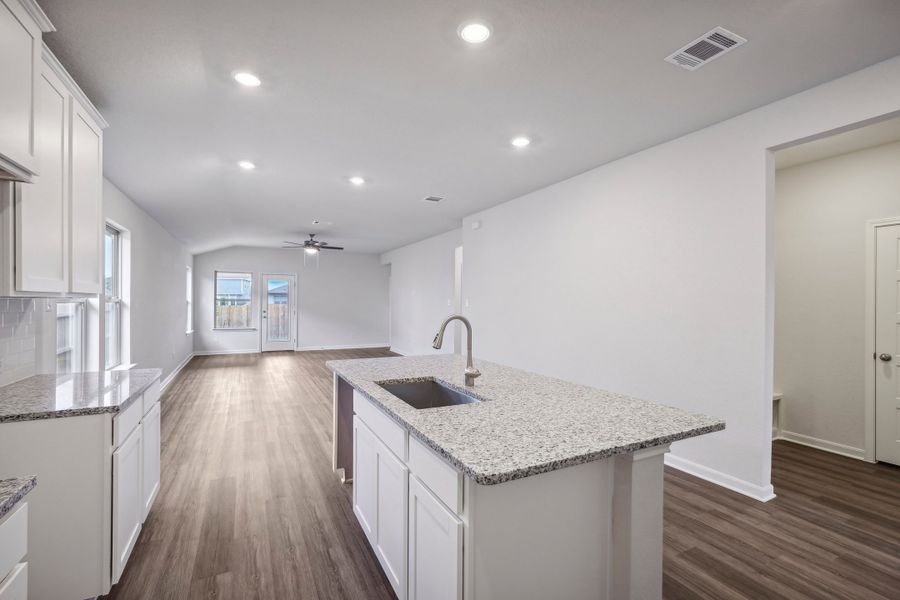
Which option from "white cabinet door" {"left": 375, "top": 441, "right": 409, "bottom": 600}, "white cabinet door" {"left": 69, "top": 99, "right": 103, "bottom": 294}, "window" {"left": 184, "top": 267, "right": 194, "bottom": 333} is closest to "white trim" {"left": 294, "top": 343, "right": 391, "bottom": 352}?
"window" {"left": 184, "top": 267, "right": 194, "bottom": 333}

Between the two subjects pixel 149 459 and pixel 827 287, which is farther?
→ pixel 827 287

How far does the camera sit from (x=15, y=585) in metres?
0.94

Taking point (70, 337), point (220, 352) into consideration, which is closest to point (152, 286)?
point (70, 337)

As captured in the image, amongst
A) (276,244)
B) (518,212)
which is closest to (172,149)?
(518,212)

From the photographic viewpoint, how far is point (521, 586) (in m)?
1.28

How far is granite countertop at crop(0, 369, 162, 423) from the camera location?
1.68 metres

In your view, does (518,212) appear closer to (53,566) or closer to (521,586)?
(521,586)

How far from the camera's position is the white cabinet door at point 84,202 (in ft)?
6.67

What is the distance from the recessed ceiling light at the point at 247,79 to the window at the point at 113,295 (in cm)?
269

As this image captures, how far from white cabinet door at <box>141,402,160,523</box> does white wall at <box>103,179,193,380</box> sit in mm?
2297

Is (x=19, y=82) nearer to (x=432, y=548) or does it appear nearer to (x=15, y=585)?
(x=15, y=585)

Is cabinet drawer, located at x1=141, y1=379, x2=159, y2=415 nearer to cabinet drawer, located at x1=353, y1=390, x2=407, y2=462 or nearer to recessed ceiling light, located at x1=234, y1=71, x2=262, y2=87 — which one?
cabinet drawer, located at x1=353, y1=390, x2=407, y2=462

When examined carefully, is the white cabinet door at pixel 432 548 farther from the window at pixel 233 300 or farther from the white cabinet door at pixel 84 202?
the window at pixel 233 300

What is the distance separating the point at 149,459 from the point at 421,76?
262cm
